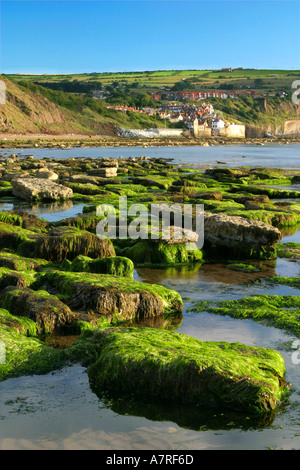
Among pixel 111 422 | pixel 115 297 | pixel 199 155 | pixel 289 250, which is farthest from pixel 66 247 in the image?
pixel 199 155

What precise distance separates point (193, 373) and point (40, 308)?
11.0 feet

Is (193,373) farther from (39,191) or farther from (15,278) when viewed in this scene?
(39,191)

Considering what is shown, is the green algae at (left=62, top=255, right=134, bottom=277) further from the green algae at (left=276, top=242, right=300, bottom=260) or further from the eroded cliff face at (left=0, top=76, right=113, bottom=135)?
the eroded cliff face at (left=0, top=76, right=113, bottom=135)

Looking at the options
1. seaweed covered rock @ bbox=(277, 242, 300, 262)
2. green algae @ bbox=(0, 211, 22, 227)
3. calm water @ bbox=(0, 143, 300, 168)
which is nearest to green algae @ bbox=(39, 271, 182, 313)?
seaweed covered rock @ bbox=(277, 242, 300, 262)

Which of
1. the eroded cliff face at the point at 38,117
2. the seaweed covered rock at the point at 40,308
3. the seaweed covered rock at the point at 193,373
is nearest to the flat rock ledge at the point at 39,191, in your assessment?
the seaweed covered rock at the point at 40,308

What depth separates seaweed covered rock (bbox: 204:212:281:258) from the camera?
47.4 feet

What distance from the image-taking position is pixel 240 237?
1461 cm

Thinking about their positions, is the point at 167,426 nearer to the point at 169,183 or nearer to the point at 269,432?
the point at 269,432

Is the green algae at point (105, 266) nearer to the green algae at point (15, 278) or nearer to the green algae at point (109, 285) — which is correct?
the green algae at point (109, 285)

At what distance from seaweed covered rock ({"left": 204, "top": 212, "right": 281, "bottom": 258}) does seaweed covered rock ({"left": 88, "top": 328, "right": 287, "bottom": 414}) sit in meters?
7.18

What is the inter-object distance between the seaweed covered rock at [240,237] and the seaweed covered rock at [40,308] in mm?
6640

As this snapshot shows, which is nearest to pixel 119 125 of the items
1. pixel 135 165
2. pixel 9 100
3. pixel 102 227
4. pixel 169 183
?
pixel 9 100

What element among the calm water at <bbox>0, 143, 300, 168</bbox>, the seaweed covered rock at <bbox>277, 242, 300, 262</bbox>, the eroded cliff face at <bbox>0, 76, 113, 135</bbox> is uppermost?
the eroded cliff face at <bbox>0, 76, 113, 135</bbox>

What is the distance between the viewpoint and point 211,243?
591 inches
